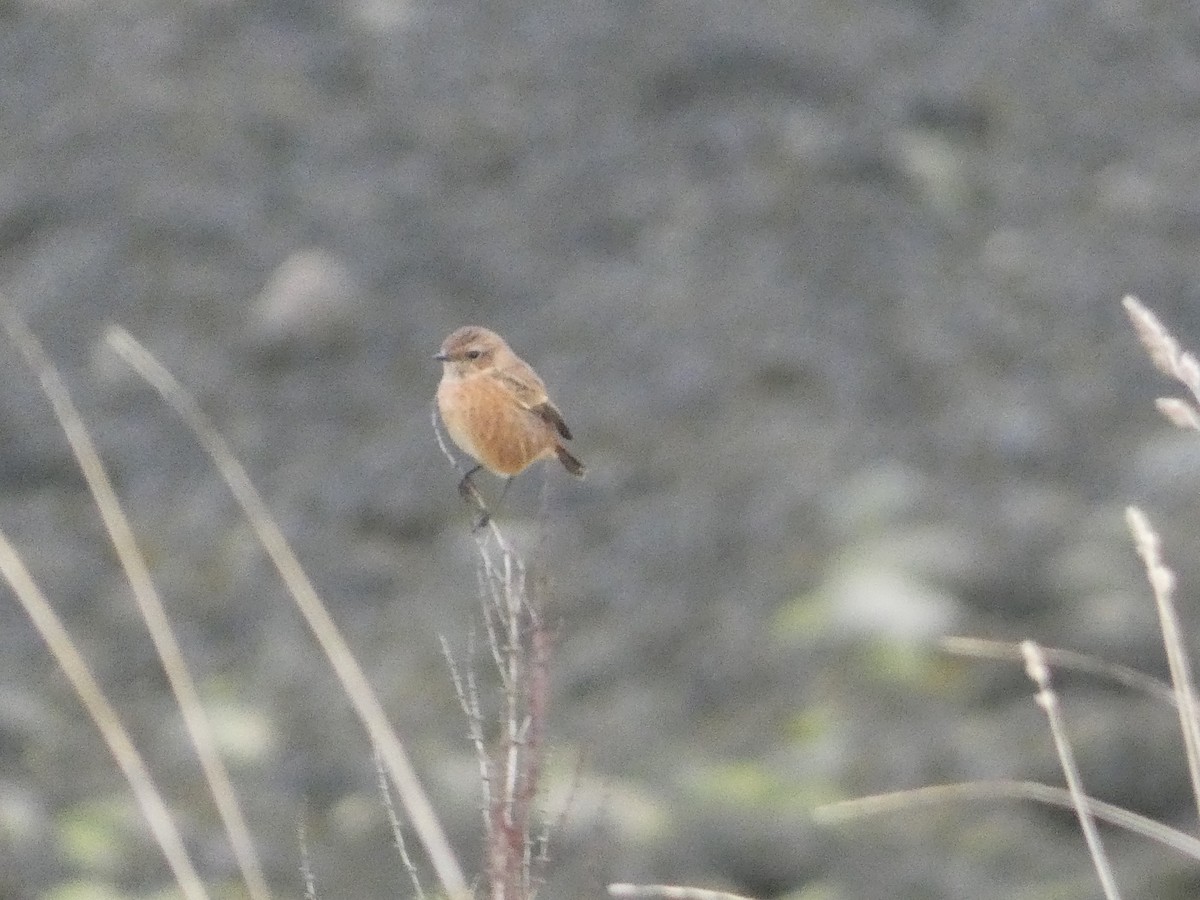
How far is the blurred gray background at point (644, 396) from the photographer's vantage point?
16.4ft

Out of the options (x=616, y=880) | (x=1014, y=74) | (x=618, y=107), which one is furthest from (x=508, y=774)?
(x=1014, y=74)

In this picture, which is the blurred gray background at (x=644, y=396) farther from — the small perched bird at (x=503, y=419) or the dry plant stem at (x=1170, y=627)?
the dry plant stem at (x=1170, y=627)

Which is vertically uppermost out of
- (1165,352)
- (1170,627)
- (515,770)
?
(1165,352)

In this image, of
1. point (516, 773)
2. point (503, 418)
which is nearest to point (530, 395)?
point (503, 418)

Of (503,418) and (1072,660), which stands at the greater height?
(503,418)

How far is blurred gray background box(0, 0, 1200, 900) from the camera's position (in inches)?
196

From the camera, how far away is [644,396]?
6008mm

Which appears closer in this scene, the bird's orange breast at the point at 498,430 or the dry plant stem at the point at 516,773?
the dry plant stem at the point at 516,773

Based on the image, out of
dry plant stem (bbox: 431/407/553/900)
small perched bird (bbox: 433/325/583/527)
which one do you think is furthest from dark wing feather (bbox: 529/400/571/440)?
dry plant stem (bbox: 431/407/553/900)

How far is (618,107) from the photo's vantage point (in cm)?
695

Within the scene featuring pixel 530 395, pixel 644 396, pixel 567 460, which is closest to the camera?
pixel 530 395

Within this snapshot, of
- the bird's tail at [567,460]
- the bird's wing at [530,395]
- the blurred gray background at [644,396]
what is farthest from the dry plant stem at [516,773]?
the blurred gray background at [644,396]

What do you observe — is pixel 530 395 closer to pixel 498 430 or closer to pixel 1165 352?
pixel 498 430

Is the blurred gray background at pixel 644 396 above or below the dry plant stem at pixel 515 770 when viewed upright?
above
